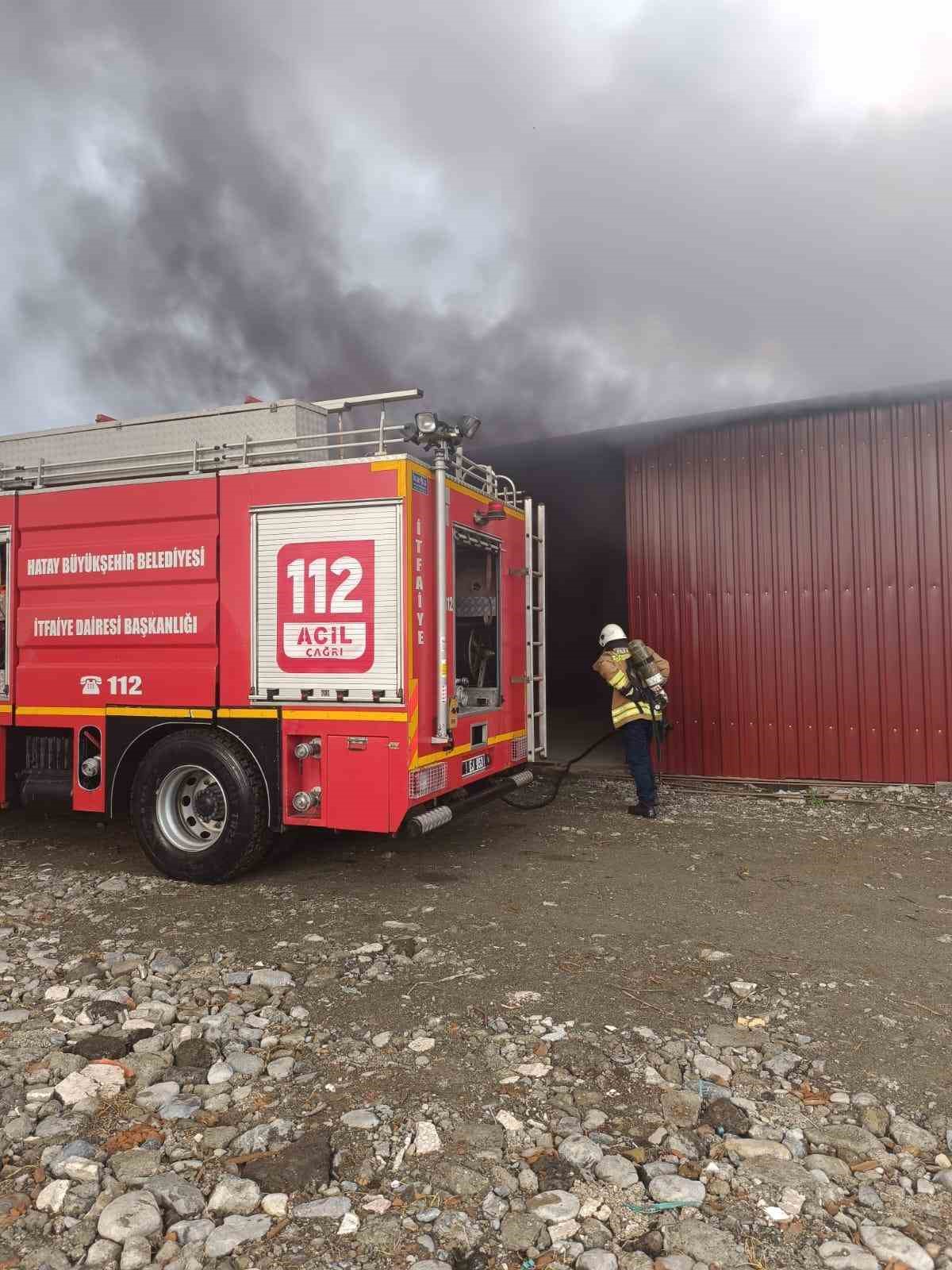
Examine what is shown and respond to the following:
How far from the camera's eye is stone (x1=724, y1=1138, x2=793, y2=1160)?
8.23 feet

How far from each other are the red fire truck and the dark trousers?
1169 mm

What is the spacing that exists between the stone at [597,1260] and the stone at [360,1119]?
0.81 metres

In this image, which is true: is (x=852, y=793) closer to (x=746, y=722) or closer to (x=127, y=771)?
(x=746, y=722)

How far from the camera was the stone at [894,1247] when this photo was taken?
2070 mm

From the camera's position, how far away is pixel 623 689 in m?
7.19

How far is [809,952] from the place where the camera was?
13.5 ft

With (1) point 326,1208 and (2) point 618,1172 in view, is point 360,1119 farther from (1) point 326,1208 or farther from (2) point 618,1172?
(2) point 618,1172

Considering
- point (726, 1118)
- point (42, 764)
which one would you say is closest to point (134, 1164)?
A: point (726, 1118)

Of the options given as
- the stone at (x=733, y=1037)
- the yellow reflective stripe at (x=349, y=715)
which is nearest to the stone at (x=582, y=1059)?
the stone at (x=733, y=1037)

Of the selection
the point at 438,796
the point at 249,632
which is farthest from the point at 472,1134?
the point at 249,632

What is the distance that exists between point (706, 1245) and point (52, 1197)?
1.76 metres

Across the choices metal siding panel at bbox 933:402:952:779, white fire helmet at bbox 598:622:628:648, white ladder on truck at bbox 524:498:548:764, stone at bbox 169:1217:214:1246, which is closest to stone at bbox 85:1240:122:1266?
stone at bbox 169:1217:214:1246

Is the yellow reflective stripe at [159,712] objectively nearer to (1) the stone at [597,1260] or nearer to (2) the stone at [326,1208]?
(2) the stone at [326,1208]

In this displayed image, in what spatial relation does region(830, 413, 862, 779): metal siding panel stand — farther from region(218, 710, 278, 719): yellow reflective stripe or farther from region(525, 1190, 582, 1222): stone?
region(525, 1190, 582, 1222): stone
